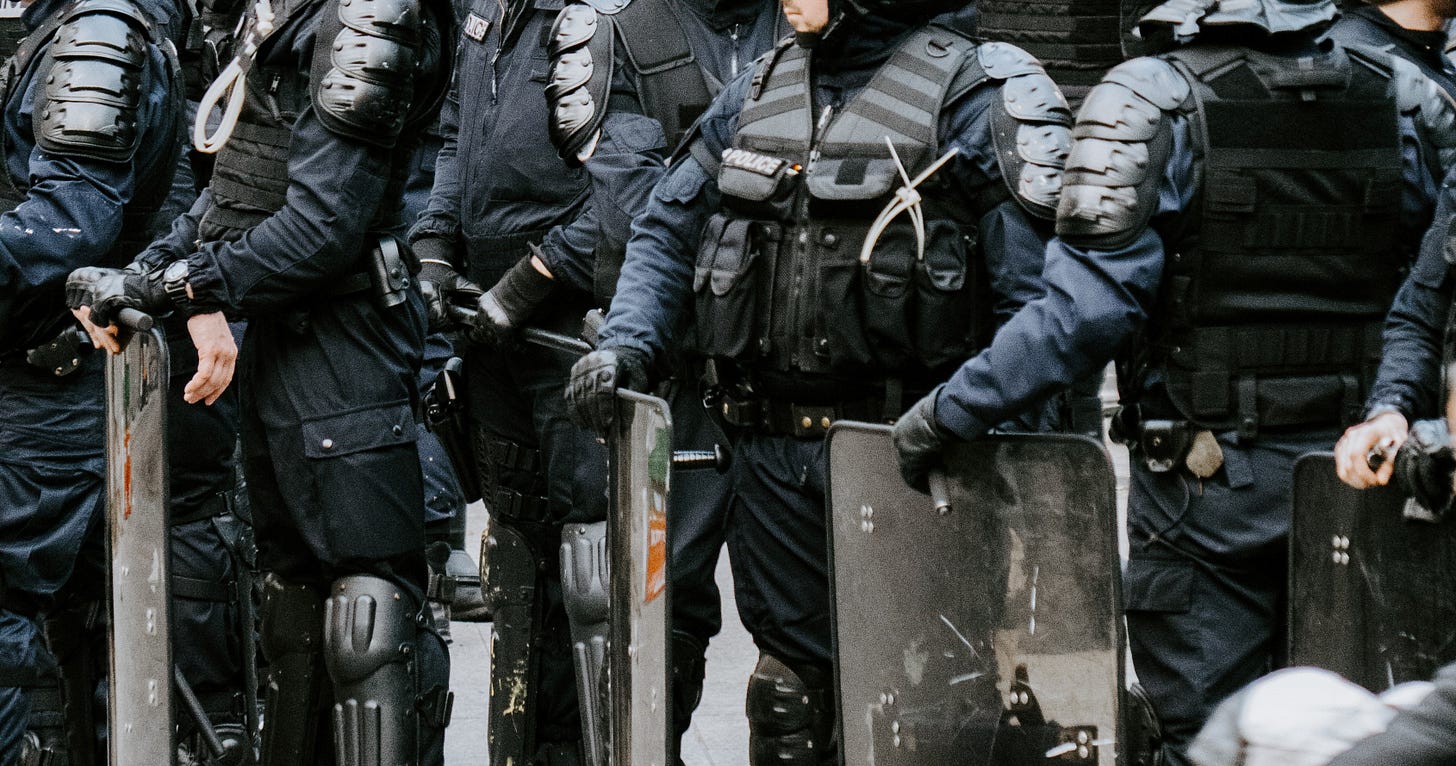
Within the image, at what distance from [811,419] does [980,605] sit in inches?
31.2

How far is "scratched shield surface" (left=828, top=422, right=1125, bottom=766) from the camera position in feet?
11.1

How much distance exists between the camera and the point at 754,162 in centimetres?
423

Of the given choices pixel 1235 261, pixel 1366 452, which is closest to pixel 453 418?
pixel 1235 261

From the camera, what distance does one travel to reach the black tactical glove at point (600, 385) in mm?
4094

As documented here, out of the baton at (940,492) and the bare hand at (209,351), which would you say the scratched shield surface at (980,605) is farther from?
the bare hand at (209,351)

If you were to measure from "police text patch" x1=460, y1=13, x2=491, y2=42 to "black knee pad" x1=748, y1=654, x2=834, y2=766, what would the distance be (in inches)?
88.6

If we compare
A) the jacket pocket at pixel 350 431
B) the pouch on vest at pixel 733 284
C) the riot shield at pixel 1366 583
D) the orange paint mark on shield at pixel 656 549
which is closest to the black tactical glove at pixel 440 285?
the jacket pocket at pixel 350 431

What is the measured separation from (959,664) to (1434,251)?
3.80 feet

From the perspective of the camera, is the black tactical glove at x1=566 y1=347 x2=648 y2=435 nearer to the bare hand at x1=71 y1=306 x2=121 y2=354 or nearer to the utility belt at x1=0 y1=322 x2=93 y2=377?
the bare hand at x1=71 y1=306 x2=121 y2=354

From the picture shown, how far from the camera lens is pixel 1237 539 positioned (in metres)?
4.07

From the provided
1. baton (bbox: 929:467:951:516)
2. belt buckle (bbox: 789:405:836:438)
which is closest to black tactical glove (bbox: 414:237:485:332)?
belt buckle (bbox: 789:405:836:438)

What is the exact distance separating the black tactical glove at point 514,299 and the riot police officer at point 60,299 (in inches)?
40.2

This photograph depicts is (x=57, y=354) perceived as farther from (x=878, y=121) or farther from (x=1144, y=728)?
(x=1144, y=728)

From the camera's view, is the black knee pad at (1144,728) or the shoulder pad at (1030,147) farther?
the black knee pad at (1144,728)
